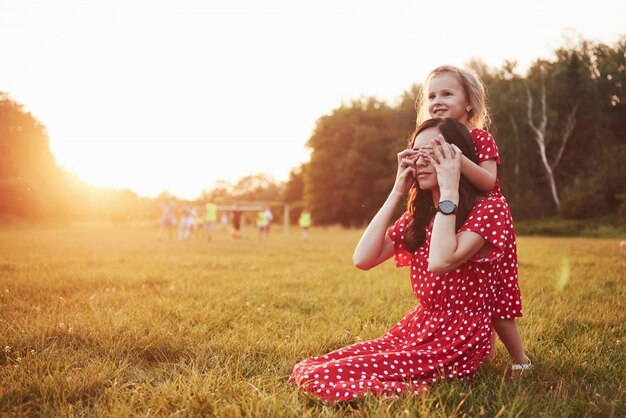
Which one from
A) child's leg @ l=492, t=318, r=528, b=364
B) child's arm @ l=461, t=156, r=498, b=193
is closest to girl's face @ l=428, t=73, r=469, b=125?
child's arm @ l=461, t=156, r=498, b=193

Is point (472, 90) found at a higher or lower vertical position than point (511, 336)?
higher

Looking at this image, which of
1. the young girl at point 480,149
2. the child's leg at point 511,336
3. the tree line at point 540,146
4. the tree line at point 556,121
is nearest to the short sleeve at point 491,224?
the young girl at point 480,149

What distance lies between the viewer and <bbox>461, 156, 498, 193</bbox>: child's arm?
8.16 ft

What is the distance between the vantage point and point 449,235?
238 cm

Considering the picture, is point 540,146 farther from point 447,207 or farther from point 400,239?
point 447,207

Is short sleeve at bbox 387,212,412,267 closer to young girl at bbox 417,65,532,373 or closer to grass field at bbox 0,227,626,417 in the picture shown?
young girl at bbox 417,65,532,373

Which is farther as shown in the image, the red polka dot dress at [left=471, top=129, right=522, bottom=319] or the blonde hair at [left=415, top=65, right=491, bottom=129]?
the blonde hair at [left=415, top=65, right=491, bottom=129]

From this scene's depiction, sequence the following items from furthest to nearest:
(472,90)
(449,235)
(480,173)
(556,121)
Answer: (556,121), (472,90), (480,173), (449,235)

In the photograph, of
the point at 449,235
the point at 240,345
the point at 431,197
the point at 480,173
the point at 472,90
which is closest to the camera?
the point at 449,235

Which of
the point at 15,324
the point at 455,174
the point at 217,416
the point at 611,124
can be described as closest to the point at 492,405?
the point at 455,174

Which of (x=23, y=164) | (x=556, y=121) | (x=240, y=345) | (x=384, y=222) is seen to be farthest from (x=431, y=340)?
(x=23, y=164)

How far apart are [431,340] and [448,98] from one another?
1.58 meters

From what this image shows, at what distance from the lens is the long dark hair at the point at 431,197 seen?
2.57m

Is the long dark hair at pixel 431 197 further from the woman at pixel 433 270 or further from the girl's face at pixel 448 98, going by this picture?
the girl's face at pixel 448 98
